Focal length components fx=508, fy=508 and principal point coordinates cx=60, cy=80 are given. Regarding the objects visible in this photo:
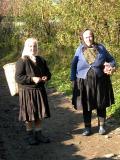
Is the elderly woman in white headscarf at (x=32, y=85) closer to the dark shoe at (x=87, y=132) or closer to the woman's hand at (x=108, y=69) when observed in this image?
the dark shoe at (x=87, y=132)

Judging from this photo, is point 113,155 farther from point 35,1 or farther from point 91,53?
point 35,1

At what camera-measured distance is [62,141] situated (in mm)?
8938

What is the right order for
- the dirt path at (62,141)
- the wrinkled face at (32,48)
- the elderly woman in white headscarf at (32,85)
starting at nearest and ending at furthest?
the dirt path at (62,141) < the wrinkled face at (32,48) < the elderly woman in white headscarf at (32,85)

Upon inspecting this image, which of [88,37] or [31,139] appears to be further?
[31,139]

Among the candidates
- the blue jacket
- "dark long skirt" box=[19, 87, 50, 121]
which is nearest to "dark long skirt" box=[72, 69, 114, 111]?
the blue jacket

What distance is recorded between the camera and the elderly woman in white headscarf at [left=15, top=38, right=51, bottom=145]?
8.43 metres

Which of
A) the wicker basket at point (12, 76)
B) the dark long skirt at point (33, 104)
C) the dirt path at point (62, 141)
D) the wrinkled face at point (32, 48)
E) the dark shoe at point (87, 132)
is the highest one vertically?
the wrinkled face at point (32, 48)

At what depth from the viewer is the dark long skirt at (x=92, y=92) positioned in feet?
29.3

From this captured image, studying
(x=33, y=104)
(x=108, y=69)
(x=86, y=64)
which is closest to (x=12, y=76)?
(x=33, y=104)

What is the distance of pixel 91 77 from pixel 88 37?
73cm

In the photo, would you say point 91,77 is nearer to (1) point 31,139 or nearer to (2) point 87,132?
(2) point 87,132

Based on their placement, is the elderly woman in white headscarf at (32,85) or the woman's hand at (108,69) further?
the woman's hand at (108,69)

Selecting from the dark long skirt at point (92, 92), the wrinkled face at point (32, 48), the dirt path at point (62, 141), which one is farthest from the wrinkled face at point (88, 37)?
the dirt path at point (62, 141)

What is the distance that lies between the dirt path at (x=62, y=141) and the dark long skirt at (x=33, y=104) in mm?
529
